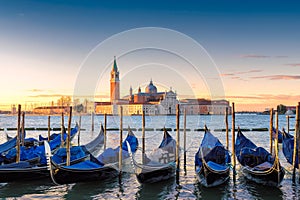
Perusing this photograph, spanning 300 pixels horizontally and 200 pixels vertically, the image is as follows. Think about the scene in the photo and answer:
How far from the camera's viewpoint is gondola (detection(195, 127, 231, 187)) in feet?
26.5

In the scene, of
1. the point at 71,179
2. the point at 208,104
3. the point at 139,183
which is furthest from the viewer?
the point at 208,104

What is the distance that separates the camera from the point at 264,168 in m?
8.45

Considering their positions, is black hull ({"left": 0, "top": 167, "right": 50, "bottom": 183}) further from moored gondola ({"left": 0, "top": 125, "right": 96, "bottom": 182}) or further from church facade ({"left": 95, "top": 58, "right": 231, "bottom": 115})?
church facade ({"left": 95, "top": 58, "right": 231, "bottom": 115})

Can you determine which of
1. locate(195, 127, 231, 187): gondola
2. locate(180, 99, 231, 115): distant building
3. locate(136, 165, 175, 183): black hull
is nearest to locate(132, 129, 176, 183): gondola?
locate(136, 165, 175, 183): black hull

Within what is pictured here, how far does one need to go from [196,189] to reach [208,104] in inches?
144

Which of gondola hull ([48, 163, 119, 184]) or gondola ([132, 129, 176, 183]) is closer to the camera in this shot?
gondola hull ([48, 163, 119, 184])

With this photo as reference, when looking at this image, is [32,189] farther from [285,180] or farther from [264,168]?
[285,180]

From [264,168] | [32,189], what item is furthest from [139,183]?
[264,168]

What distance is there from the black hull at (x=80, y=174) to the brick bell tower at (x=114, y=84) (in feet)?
10.4

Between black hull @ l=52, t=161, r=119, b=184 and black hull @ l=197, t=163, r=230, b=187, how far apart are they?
7.92ft

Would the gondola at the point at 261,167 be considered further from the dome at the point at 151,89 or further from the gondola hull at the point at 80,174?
the gondola hull at the point at 80,174

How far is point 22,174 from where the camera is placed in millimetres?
8641

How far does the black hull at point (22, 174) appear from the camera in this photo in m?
8.37

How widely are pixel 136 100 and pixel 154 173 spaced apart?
3.93 metres
